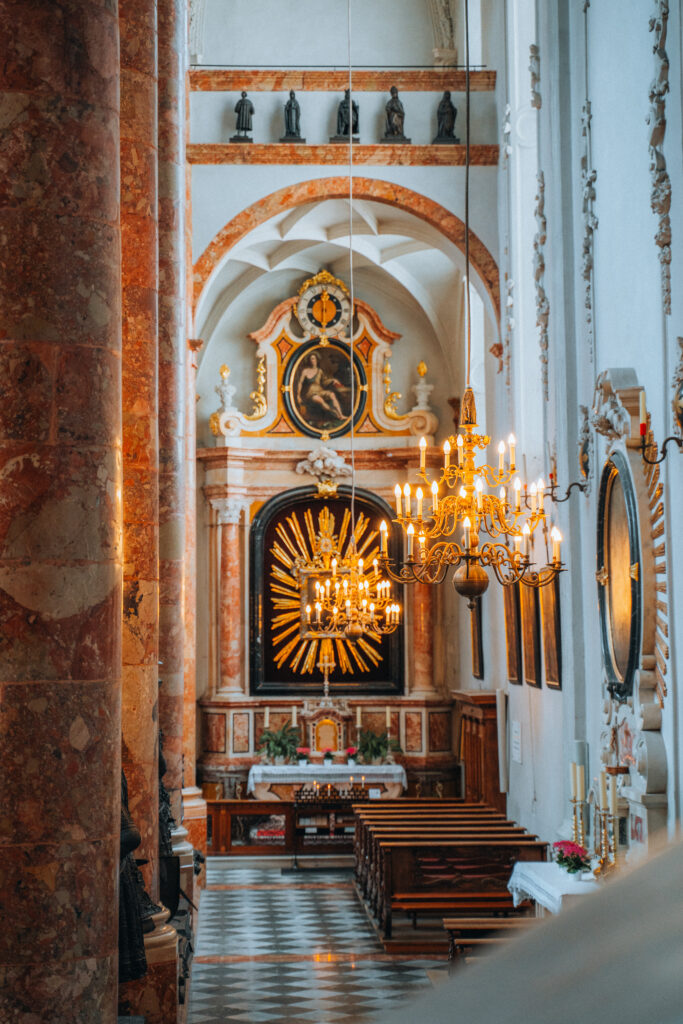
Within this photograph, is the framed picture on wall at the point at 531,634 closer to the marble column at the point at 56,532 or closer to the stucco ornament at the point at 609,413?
the stucco ornament at the point at 609,413

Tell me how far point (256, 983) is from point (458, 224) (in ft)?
29.4

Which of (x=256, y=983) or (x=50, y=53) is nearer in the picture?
(x=50, y=53)

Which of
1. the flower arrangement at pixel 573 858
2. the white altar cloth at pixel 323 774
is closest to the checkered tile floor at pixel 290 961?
the flower arrangement at pixel 573 858

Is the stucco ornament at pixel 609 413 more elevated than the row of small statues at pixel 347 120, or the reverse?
the row of small statues at pixel 347 120

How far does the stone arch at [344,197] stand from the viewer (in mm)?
14273

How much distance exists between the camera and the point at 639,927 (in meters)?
0.56

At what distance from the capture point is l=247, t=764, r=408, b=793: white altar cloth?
17.3 metres

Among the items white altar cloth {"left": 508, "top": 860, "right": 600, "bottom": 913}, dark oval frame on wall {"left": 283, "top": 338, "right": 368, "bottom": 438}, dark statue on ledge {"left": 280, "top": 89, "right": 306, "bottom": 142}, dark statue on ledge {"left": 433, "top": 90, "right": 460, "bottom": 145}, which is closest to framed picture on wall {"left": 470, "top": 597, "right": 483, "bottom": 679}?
dark oval frame on wall {"left": 283, "top": 338, "right": 368, "bottom": 438}

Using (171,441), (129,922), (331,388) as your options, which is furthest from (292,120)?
(129,922)

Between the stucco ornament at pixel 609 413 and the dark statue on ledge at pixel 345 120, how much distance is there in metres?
6.65

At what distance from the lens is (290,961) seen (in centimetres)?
1045

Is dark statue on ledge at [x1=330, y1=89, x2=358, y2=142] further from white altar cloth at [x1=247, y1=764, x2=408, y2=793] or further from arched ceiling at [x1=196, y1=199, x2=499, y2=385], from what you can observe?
white altar cloth at [x1=247, y1=764, x2=408, y2=793]

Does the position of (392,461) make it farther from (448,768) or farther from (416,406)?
(448,768)

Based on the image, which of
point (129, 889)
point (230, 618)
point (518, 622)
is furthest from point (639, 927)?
point (230, 618)
